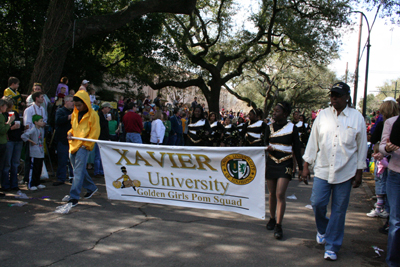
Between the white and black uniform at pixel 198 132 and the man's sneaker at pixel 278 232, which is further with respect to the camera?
the white and black uniform at pixel 198 132

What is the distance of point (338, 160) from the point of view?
3.90m

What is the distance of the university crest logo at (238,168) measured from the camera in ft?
15.5

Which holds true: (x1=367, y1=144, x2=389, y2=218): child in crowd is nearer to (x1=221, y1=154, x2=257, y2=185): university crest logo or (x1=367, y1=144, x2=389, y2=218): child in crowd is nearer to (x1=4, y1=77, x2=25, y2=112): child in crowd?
(x1=221, y1=154, x2=257, y2=185): university crest logo

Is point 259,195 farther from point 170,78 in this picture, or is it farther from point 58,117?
point 170,78

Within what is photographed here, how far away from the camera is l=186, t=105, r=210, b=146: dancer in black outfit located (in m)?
7.64

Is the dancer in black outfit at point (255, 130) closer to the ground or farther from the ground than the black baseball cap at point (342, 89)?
closer to the ground

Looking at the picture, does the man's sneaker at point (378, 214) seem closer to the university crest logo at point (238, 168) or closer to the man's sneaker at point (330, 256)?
the man's sneaker at point (330, 256)

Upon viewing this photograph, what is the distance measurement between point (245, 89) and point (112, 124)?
141 feet

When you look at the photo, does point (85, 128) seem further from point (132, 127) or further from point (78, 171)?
point (132, 127)

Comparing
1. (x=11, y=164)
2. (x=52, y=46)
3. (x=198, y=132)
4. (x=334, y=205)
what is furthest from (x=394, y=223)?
(x=52, y=46)

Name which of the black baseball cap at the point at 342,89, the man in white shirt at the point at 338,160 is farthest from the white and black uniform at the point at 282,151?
the black baseball cap at the point at 342,89

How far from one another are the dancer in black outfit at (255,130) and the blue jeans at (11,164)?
5292 mm

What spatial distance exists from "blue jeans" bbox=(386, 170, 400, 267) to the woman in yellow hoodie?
15.4ft

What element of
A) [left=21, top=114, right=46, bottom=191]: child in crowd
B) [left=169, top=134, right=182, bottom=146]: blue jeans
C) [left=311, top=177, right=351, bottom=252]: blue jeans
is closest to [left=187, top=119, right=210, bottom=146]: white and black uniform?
[left=21, top=114, right=46, bottom=191]: child in crowd
